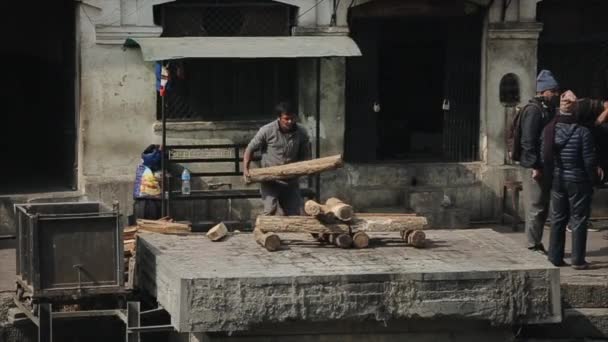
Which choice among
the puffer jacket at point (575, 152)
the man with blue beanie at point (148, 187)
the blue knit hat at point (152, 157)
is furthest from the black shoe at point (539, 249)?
the blue knit hat at point (152, 157)

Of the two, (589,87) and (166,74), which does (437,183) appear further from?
(166,74)

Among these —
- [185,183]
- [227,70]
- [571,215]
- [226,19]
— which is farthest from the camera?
[227,70]

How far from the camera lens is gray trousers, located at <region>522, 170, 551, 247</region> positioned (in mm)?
13391

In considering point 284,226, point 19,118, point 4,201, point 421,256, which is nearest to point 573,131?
point 421,256

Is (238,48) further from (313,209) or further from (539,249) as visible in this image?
(539,249)

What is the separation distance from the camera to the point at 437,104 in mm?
16828

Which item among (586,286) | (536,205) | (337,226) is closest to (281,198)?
(337,226)

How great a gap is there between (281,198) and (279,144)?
57 centimetres

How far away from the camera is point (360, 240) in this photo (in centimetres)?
1163

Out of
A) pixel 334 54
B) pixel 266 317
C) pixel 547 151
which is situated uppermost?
pixel 334 54

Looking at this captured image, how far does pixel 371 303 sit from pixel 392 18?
661cm

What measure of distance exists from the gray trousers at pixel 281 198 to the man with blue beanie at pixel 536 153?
7.76 feet

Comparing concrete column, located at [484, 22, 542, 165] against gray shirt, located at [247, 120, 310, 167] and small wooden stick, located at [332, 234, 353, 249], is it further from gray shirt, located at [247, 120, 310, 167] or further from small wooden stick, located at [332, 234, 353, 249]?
small wooden stick, located at [332, 234, 353, 249]

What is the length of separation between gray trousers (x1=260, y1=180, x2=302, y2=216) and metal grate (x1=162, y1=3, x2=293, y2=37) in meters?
3.16
